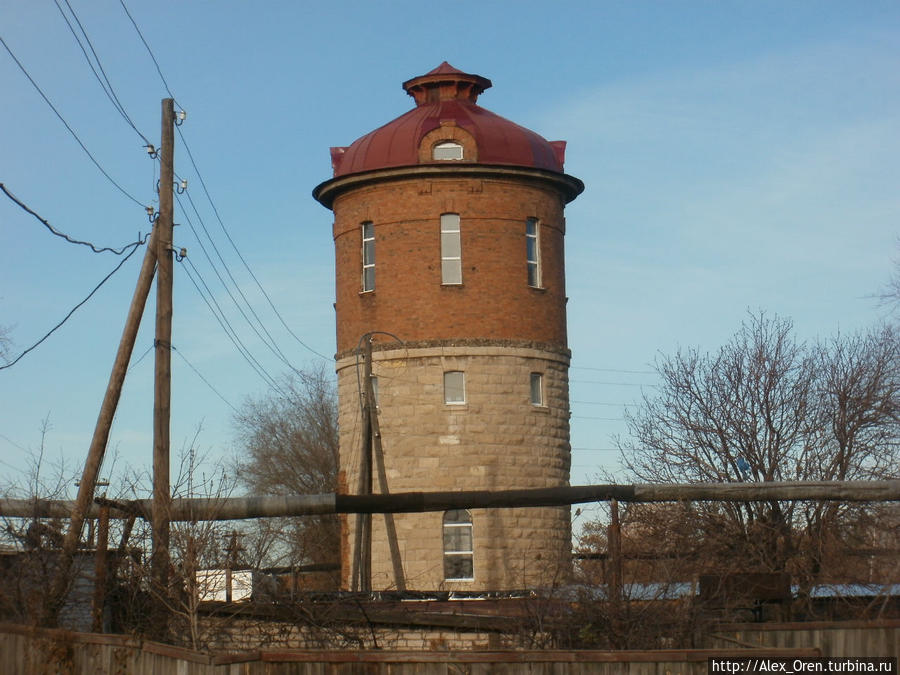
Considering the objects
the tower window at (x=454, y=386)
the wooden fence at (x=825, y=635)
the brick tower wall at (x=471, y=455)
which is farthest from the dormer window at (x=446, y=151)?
the wooden fence at (x=825, y=635)

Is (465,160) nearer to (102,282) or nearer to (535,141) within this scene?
(535,141)

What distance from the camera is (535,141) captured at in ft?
108

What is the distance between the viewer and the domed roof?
3194 cm

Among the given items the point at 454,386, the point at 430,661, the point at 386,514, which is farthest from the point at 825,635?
the point at 454,386

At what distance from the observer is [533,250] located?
106ft

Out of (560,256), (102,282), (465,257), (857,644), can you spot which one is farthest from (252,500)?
(560,256)

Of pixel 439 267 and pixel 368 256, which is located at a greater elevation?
pixel 368 256

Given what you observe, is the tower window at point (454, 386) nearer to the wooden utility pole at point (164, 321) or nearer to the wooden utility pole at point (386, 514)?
the wooden utility pole at point (386, 514)

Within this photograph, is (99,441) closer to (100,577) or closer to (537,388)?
(100,577)

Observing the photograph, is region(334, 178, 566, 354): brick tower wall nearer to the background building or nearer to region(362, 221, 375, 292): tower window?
the background building

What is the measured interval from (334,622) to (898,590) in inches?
372

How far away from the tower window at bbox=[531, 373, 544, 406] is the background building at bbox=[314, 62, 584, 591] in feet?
0.12

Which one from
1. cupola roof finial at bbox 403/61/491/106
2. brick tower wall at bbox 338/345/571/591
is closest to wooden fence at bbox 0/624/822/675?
brick tower wall at bbox 338/345/571/591

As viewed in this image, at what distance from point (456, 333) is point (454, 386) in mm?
1291
